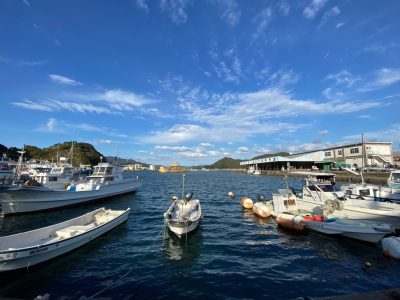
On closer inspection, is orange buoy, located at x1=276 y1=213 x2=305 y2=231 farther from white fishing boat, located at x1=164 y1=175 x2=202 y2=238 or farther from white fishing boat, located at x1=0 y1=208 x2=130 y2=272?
white fishing boat, located at x1=0 y1=208 x2=130 y2=272

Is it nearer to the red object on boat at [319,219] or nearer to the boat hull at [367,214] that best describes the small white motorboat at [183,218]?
the red object on boat at [319,219]

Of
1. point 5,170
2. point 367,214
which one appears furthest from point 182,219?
point 5,170

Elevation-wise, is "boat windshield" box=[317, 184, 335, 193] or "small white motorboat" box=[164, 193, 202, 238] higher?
"boat windshield" box=[317, 184, 335, 193]

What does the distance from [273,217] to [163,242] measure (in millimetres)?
11141

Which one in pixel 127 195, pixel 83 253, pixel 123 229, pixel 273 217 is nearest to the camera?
pixel 83 253

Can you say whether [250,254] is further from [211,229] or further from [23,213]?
[23,213]

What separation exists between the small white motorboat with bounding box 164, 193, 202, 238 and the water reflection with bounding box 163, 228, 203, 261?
0.44 meters

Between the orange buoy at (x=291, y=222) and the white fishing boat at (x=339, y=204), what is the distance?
11.6 feet

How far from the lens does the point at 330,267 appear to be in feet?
37.5

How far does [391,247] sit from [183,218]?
11423mm

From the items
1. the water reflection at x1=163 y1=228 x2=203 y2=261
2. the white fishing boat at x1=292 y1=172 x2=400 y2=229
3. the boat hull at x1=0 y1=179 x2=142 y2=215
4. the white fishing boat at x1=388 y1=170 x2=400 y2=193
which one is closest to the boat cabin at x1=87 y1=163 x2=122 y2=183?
the boat hull at x1=0 y1=179 x2=142 y2=215

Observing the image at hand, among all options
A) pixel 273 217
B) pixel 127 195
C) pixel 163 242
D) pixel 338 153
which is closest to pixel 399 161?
pixel 338 153

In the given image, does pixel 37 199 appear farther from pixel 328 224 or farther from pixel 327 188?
pixel 327 188

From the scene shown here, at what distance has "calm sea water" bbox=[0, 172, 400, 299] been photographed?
9234 mm
